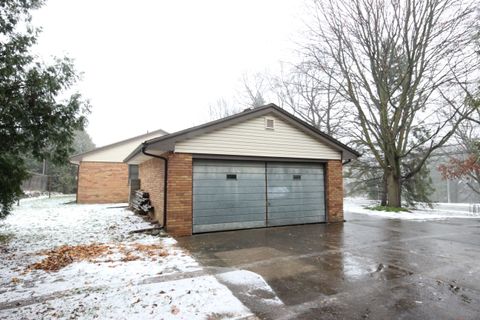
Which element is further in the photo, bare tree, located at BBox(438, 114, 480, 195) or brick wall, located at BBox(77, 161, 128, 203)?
brick wall, located at BBox(77, 161, 128, 203)

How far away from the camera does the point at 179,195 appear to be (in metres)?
7.50

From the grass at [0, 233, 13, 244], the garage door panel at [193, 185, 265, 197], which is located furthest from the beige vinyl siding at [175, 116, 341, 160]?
the grass at [0, 233, 13, 244]

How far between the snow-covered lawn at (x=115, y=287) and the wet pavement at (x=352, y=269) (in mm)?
429

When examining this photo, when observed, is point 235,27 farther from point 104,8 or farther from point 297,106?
point 297,106

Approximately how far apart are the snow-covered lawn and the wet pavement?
429 millimetres

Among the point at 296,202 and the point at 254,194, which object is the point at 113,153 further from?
the point at 296,202

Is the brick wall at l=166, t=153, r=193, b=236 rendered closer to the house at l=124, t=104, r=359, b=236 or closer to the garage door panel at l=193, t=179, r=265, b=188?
the house at l=124, t=104, r=359, b=236

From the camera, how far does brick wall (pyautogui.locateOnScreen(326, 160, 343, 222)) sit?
9.99m

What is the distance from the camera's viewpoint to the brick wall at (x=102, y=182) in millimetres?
17797

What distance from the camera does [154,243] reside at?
6441 mm

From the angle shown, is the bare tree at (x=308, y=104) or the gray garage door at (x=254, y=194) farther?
the bare tree at (x=308, y=104)

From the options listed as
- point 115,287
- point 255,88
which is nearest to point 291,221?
point 115,287

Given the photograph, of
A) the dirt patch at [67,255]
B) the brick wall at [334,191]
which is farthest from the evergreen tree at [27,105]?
the brick wall at [334,191]

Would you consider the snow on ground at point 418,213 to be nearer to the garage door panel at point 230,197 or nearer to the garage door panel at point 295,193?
the garage door panel at point 295,193
